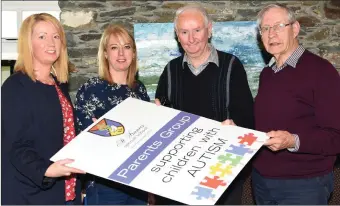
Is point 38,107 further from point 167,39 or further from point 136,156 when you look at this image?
point 167,39

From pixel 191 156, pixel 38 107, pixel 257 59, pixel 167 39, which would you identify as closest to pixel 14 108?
pixel 38 107

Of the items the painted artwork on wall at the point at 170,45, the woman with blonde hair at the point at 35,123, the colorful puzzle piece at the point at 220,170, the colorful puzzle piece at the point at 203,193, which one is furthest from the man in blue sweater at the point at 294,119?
the painted artwork on wall at the point at 170,45

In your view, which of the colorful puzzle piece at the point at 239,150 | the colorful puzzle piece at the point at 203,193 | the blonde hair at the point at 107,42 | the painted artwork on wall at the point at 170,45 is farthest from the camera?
the painted artwork on wall at the point at 170,45

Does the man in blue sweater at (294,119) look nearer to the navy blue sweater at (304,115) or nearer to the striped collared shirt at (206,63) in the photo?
the navy blue sweater at (304,115)

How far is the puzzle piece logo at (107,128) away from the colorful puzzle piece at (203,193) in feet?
1.84

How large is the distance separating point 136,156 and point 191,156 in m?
0.27

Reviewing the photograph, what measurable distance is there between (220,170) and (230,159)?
3.6 inches

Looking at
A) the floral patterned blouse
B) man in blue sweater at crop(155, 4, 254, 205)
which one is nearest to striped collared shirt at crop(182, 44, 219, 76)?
man in blue sweater at crop(155, 4, 254, 205)

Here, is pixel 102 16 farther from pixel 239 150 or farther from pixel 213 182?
pixel 213 182

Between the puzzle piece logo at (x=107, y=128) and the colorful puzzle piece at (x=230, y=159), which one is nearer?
the colorful puzzle piece at (x=230, y=159)

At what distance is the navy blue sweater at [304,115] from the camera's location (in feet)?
7.89

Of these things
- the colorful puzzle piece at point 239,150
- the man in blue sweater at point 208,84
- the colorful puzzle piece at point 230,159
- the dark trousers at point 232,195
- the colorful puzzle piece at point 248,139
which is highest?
the man in blue sweater at point 208,84

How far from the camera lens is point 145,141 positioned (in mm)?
2480

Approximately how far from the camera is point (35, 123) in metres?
2.37
